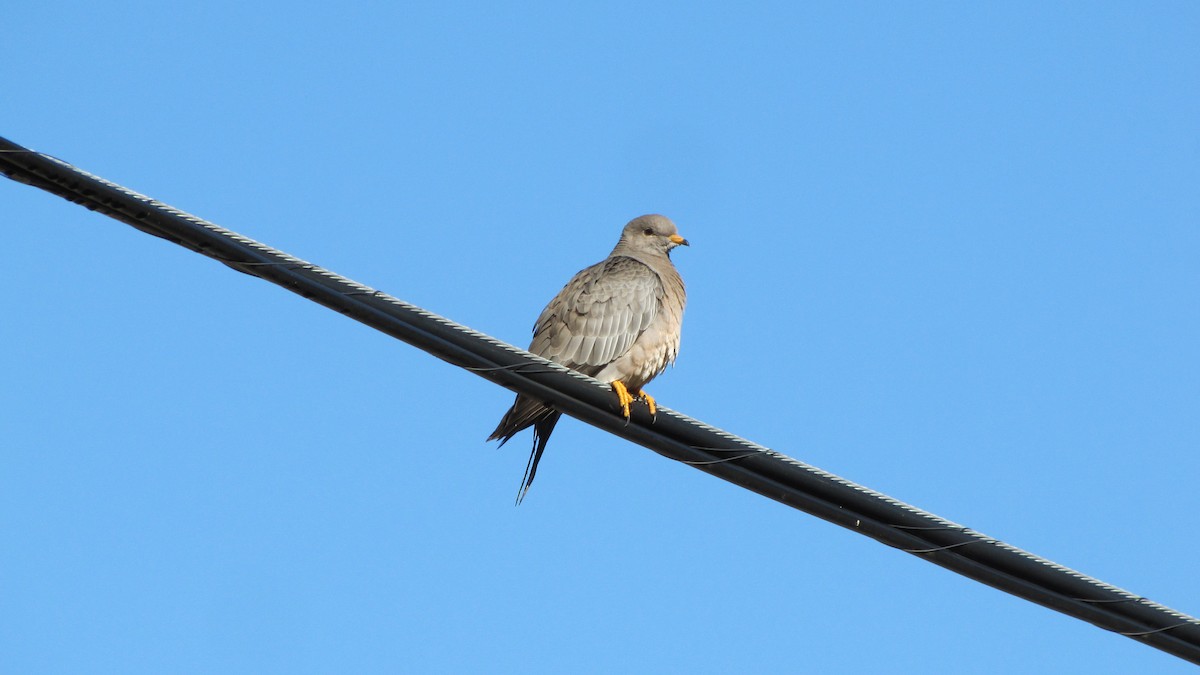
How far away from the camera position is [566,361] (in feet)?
28.6

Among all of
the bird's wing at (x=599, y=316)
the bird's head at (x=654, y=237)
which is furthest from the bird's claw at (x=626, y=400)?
the bird's head at (x=654, y=237)

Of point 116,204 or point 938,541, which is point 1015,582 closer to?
point 938,541

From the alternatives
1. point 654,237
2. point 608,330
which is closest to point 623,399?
point 608,330

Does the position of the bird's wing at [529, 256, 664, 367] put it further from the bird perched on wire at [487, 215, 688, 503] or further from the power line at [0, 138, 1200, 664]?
the power line at [0, 138, 1200, 664]

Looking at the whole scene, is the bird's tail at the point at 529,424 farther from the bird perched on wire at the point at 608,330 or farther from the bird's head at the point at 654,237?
the bird's head at the point at 654,237

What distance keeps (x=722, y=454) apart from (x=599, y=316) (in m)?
3.61

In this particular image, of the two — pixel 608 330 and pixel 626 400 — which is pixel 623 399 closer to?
pixel 626 400

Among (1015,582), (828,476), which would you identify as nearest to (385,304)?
(828,476)

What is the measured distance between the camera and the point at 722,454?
5250 millimetres

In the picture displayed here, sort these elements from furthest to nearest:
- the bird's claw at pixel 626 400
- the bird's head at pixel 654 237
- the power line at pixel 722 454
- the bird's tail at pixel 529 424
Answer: the bird's head at pixel 654 237, the bird's tail at pixel 529 424, the bird's claw at pixel 626 400, the power line at pixel 722 454

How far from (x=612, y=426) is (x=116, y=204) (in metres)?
2.05

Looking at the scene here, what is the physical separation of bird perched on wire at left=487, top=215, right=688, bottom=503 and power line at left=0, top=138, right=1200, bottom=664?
277 cm

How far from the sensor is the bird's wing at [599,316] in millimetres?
8648

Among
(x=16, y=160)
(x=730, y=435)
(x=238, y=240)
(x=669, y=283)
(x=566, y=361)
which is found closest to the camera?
(x=16, y=160)
